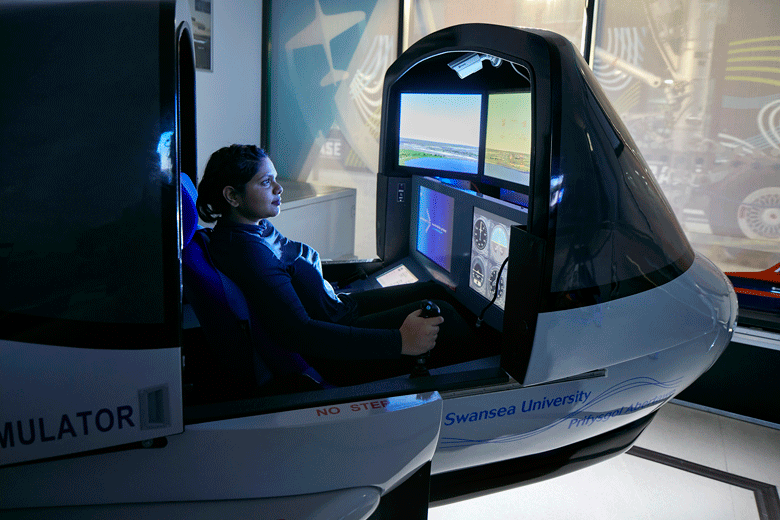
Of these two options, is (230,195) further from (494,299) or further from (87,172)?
(494,299)

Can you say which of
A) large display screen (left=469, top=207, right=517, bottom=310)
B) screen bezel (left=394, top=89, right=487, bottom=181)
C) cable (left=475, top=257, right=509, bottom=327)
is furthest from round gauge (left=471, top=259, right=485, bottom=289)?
screen bezel (left=394, top=89, right=487, bottom=181)

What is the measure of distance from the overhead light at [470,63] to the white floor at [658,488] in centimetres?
151

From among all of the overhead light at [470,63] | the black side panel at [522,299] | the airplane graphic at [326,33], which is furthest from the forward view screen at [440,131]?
the airplane graphic at [326,33]

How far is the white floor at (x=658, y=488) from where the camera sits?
6.61ft

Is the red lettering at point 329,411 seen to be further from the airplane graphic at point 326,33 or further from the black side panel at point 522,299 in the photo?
the airplane graphic at point 326,33

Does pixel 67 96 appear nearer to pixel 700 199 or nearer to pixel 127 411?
pixel 127 411

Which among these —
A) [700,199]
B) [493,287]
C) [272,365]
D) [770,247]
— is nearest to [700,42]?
[700,199]

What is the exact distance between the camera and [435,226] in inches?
92.3

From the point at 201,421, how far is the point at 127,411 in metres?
0.17

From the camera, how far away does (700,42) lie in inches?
130

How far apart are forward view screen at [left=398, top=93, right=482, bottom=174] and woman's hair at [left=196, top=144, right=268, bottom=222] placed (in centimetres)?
92

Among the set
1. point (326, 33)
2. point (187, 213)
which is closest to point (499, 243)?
point (187, 213)

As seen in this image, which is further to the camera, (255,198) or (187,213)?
(255,198)

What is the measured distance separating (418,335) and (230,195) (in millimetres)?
640
